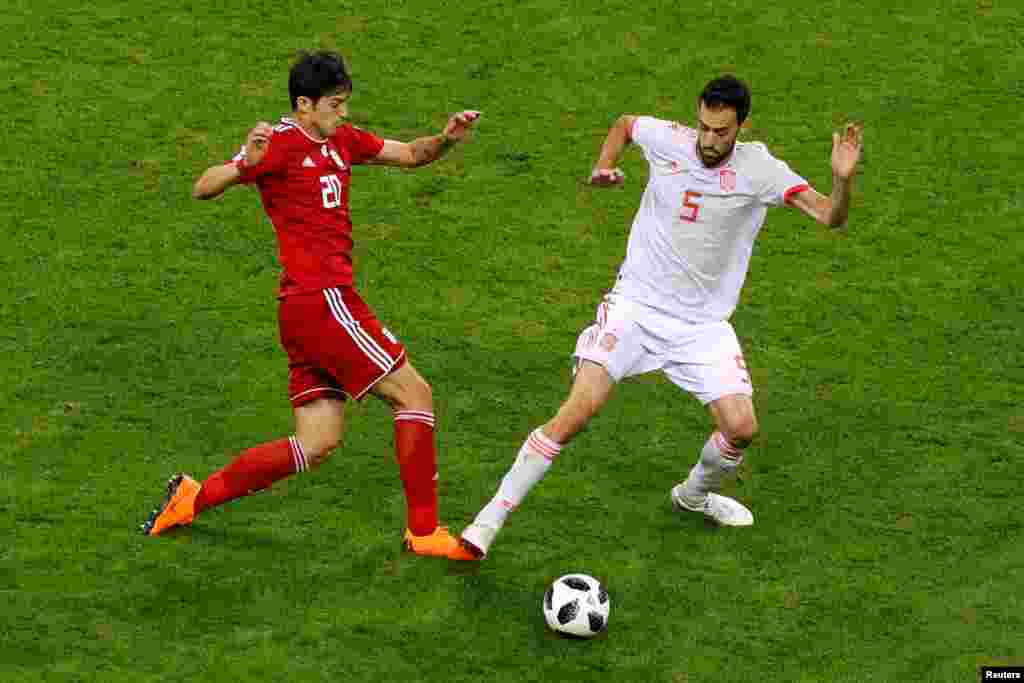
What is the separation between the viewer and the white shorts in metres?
9.88

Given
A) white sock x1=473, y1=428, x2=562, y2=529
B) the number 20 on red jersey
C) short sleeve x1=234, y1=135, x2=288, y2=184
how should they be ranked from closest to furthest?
short sleeve x1=234, y1=135, x2=288, y2=184 < the number 20 on red jersey < white sock x1=473, y1=428, x2=562, y2=529

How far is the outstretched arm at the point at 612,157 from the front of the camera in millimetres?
9789

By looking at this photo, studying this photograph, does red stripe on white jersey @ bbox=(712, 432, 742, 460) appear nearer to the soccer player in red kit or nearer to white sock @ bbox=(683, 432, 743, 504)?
white sock @ bbox=(683, 432, 743, 504)

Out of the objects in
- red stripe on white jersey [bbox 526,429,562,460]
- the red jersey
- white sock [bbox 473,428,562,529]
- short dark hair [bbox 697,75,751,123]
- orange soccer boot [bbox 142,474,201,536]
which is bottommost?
orange soccer boot [bbox 142,474,201,536]

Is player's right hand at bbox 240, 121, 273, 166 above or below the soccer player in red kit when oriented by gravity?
above

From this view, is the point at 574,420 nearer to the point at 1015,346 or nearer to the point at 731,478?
the point at 731,478

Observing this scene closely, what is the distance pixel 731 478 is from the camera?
10680 mm

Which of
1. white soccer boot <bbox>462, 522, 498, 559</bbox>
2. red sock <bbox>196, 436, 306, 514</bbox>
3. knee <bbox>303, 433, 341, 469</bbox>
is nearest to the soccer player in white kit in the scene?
Result: white soccer boot <bbox>462, 522, 498, 559</bbox>

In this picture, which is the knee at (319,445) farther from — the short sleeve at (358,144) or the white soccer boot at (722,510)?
the white soccer boot at (722,510)

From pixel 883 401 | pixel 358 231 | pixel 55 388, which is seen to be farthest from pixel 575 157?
pixel 55 388

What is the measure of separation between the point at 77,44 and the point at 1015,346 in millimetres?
7934

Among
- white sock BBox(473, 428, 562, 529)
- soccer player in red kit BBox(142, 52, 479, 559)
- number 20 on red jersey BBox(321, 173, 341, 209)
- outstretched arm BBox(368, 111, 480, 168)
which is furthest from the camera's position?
outstretched arm BBox(368, 111, 480, 168)

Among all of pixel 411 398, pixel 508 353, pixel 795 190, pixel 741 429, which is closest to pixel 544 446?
pixel 411 398

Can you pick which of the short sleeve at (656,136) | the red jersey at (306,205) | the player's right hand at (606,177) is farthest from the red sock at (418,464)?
the short sleeve at (656,136)
